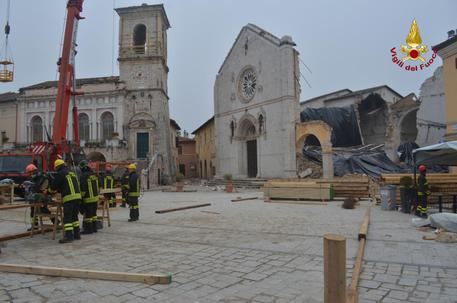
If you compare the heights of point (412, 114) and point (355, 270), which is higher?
point (412, 114)

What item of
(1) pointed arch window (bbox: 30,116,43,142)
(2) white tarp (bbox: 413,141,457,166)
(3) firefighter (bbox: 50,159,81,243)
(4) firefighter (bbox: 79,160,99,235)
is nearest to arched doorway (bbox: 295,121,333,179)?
(2) white tarp (bbox: 413,141,457,166)

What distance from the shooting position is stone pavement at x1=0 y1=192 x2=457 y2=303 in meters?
3.87

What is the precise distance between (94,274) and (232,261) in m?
2.02

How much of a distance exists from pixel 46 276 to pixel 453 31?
90.6 feet

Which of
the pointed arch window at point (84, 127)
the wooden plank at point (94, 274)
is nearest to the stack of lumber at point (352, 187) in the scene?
the wooden plank at point (94, 274)

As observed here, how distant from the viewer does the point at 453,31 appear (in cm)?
2303

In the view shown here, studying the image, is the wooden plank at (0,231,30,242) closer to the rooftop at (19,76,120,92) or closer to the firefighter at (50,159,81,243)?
the firefighter at (50,159,81,243)

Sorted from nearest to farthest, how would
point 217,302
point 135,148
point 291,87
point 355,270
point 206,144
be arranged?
point 217,302, point 355,270, point 291,87, point 135,148, point 206,144

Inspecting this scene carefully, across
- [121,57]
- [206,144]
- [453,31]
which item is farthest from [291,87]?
[206,144]

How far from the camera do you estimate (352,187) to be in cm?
1600

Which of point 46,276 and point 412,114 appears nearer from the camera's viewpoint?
point 46,276

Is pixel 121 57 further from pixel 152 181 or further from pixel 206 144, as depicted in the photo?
pixel 206 144

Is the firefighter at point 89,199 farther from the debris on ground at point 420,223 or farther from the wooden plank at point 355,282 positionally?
the debris on ground at point 420,223

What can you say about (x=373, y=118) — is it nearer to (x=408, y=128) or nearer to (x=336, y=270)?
(x=408, y=128)
